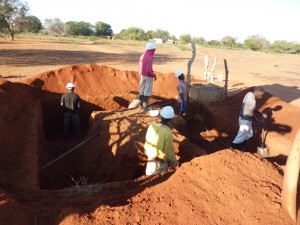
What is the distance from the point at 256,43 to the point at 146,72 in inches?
2628

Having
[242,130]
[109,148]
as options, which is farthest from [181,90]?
[109,148]

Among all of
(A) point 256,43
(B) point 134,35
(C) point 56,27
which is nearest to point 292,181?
(A) point 256,43

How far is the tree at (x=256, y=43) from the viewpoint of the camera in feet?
221

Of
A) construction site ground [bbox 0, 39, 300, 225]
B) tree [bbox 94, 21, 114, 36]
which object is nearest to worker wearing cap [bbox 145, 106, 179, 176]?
construction site ground [bbox 0, 39, 300, 225]

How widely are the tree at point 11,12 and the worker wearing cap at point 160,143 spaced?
3000 cm

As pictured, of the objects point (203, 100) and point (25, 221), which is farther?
point (203, 100)

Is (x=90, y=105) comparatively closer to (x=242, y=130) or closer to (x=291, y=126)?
(x=242, y=130)

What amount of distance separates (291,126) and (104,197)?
7166 mm

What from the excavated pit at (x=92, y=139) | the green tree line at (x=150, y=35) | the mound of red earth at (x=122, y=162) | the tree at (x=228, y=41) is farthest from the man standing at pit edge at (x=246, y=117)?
the tree at (x=228, y=41)

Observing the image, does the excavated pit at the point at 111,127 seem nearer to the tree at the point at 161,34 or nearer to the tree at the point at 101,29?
the tree at the point at 161,34

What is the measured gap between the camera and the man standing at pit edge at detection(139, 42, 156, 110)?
25.1 ft

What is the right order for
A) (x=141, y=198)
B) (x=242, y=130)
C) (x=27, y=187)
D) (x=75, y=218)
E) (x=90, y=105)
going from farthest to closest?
(x=90, y=105), (x=242, y=130), (x=27, y=187), (x=141, y=198), (x=75, y=218)

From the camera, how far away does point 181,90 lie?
9.05m

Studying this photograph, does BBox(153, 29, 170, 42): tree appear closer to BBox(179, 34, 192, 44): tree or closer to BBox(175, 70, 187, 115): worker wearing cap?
BBox(179, 34, 192, 44): tree
